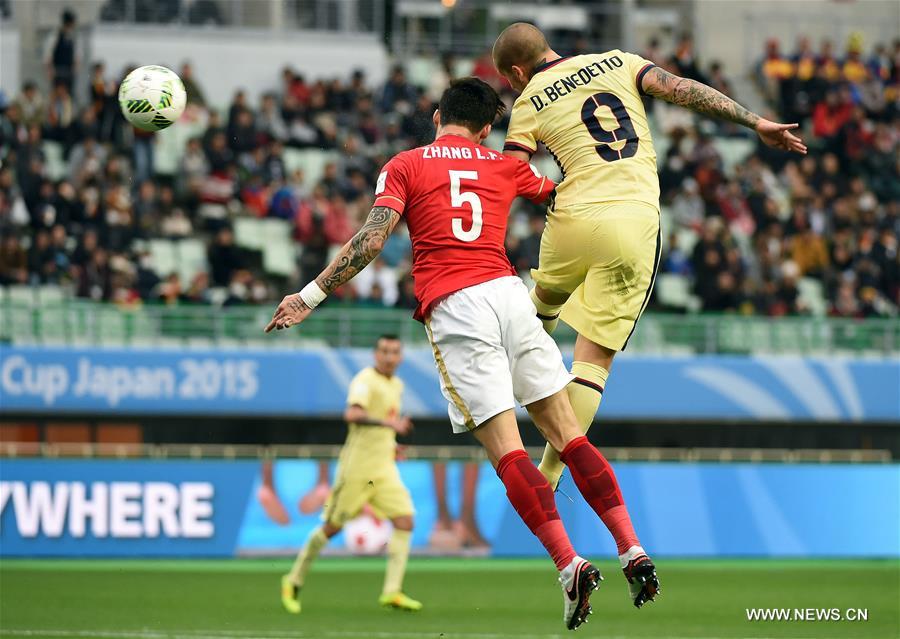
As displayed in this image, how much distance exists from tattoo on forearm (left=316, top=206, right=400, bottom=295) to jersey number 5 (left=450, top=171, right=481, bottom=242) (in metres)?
0.32

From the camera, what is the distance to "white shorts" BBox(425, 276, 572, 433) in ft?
25.3

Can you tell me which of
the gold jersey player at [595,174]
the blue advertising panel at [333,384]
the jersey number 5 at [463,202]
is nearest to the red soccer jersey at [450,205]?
the jersey number 5 at [463,202]

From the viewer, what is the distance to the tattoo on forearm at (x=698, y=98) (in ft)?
25.9

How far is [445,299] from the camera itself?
779cm

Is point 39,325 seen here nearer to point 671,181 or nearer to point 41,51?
point 41,51

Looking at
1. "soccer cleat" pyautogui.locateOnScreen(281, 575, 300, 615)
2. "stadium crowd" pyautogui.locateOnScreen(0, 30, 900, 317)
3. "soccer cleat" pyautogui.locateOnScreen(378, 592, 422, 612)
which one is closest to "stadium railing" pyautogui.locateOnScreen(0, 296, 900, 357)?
"stadium crowd" pyautogui.locateOnScreen(0, 30, 900, 317)

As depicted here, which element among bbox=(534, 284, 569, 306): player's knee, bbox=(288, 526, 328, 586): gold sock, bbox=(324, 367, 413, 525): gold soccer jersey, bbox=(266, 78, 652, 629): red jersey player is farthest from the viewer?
bbox=(324, 367, 413, 525): gold soccer jersey

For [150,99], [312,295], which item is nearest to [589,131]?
[312,295]

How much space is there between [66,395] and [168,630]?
10.1m

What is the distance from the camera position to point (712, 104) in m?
7.97

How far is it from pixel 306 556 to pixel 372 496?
1.01 m

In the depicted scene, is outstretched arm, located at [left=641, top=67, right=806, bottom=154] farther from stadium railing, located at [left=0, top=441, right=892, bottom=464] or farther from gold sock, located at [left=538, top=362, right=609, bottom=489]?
stadium railing, located at [left=0, top=441, right=892, bottom=464]

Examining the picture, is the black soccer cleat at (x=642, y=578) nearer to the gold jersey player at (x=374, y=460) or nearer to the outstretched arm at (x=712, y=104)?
the outstretched arm at (x=712, y=104)

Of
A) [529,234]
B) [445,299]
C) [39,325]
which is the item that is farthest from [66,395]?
[445,299]
